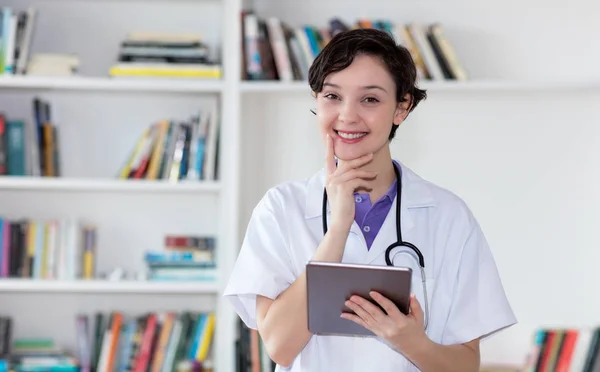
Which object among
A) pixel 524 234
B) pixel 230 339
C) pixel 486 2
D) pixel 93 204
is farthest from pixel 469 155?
pixel 93 204

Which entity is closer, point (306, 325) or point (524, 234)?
point (306, 325)

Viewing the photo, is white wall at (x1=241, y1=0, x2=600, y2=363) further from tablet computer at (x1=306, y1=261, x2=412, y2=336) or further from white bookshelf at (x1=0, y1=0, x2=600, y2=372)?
tablet computer at (x1=306, y1=261, x2=412, y2=336)

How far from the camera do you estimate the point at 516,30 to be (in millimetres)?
3385

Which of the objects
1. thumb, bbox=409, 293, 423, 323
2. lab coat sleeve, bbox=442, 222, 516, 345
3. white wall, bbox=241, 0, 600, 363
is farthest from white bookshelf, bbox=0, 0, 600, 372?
thumb, bbox=409, 293, 423, 323

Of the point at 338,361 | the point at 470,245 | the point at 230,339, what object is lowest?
the point at 230,339

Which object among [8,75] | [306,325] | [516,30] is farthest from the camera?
[516,30]

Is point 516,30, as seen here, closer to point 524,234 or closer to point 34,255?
point 524,234

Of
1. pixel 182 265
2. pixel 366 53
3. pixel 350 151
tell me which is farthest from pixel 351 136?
pixel 182 265

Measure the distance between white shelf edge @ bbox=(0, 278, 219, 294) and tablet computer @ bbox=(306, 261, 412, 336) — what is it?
1857mm

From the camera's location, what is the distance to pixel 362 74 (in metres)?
1.47

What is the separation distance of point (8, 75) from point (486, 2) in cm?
174

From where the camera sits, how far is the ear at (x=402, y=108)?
1.54 m

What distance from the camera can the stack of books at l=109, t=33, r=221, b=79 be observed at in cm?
322

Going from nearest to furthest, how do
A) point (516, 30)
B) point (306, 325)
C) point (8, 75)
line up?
point (306, 325), point (8, 75), point (516, 30)
